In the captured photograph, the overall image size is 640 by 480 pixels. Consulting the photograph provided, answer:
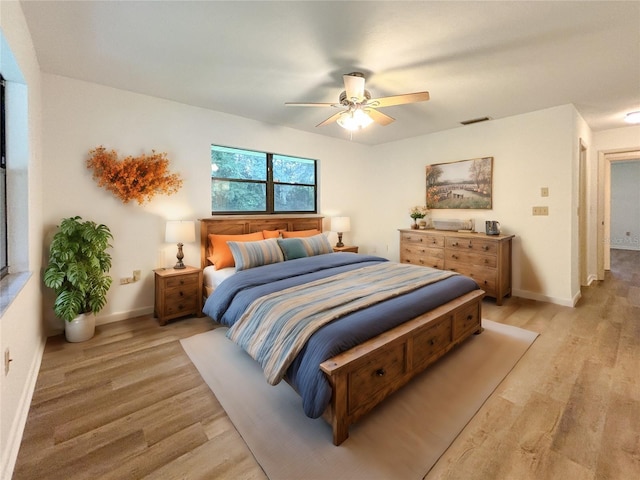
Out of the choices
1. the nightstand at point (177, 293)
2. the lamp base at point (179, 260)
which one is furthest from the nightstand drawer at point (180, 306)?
the lamp base at point (179, 260)

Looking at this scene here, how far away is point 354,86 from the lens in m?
2.50

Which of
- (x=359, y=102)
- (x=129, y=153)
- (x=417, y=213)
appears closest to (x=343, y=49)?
(x=359, y=102)

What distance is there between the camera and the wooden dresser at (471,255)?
3834 mm

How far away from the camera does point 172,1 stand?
1.80 metres

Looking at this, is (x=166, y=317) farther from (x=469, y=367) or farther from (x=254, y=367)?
(x=469, y=367)

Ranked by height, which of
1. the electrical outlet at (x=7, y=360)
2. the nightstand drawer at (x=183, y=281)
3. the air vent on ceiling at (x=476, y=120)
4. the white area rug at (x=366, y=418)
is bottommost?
the white area rug at (x=366, y=418)

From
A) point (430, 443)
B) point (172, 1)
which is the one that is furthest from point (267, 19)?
point (430, 443)

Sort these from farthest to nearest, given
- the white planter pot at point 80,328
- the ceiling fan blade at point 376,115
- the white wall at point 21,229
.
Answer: the ceiling fan blade at point 376,115, the white planter pot at point 80,328, the white wall at point 21,229

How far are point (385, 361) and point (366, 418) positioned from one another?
0.35 meters

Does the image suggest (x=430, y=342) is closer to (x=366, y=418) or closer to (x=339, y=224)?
(x=366, y=418)

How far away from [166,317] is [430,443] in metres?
2.74

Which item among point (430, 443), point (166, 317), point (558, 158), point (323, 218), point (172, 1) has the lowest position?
point (430, 443)

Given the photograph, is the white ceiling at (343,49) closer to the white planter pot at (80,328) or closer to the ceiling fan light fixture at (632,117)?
the ceiling fan light fixture at (632,117)

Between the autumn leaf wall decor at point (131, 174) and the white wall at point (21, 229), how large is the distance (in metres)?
0.47
